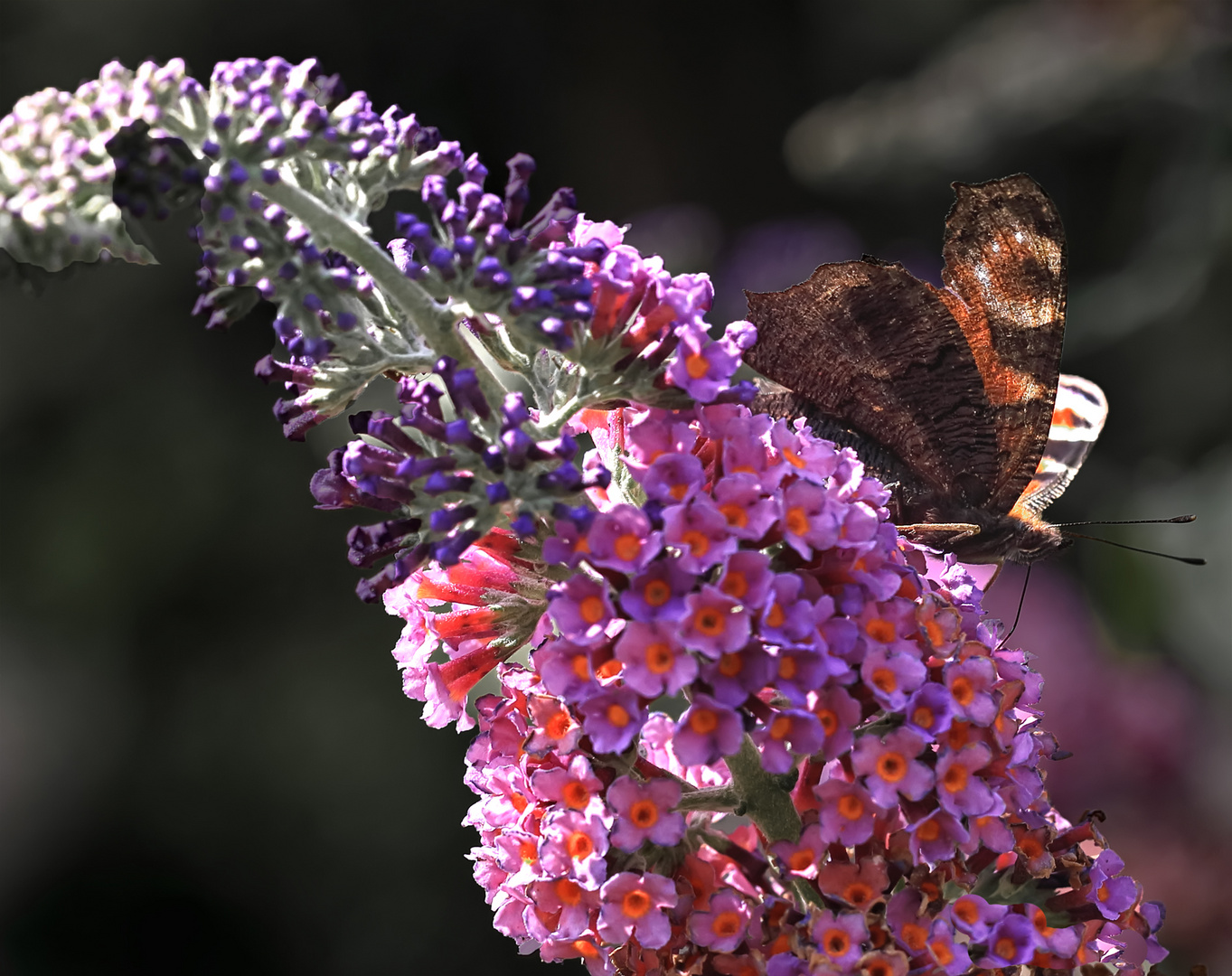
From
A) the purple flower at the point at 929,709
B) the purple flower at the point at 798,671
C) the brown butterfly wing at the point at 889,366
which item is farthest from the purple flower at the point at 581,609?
the brown butterfly wing at the point at 889,366

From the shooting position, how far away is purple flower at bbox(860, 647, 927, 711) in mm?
1541

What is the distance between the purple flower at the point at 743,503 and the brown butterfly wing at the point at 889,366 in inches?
23.6

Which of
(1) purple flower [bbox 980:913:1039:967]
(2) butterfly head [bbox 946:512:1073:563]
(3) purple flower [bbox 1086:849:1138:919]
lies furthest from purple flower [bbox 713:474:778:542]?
(2) butterfly head [bbox 946:512:1073:563]

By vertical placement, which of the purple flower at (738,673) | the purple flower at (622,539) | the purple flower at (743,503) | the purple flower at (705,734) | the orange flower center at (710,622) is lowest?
the purple flower at (705,734)

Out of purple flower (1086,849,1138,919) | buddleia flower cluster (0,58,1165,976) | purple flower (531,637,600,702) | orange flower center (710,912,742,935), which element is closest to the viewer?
buddleia flower cluster (0,58,1165,976)

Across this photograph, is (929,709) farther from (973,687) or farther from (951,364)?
(951,364)

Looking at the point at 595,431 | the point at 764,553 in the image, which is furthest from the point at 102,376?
the point at 764,553

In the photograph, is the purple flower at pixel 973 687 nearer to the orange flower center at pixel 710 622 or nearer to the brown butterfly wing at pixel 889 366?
the orange flower center at pixel 710 622

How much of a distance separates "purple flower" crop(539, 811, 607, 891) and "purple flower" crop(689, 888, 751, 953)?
15 cm

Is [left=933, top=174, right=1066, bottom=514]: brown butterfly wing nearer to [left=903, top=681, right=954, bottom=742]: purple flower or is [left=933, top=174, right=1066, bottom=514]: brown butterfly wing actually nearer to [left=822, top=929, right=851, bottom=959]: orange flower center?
[left=903, top=681, right=954, bottom=742]: purple flower

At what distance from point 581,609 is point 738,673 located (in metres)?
0.21

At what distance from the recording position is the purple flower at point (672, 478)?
4.94ft

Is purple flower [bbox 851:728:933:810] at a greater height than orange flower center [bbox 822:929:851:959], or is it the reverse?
purple flower [bbox 851:728:933:810]

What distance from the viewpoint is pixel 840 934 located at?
61.1 inches
